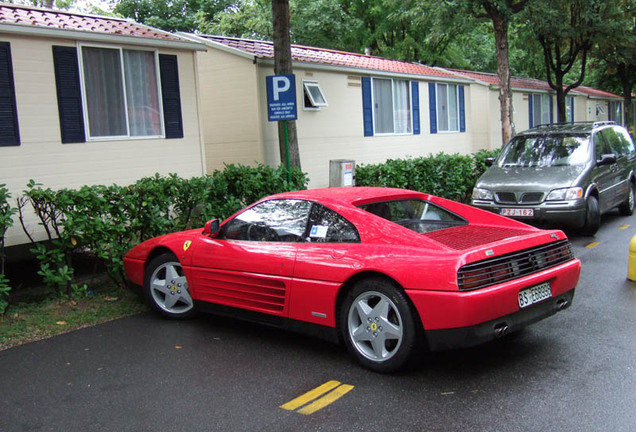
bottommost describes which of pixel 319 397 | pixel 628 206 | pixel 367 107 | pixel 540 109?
pixel 319 397

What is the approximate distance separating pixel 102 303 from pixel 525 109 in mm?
21333

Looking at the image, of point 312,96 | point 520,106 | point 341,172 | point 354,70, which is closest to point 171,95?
point 341,172

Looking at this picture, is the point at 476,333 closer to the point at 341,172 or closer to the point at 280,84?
the point at 280,84

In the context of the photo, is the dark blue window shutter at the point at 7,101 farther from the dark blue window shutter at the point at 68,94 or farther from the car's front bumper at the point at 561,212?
the car's front bumper at the point at 561,212

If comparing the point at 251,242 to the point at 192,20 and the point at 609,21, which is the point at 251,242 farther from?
the point at 192,20

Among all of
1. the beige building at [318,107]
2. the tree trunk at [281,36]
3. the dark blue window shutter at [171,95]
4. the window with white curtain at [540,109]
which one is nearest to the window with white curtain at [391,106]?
the beige building at [318,107]

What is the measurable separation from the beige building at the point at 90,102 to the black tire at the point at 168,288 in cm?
304

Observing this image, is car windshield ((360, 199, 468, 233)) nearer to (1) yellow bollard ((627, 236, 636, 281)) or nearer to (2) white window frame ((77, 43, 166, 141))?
(1) yellow bollard ((627, 236, 636, 281))

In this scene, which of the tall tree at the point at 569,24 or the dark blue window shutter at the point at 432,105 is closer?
the dark blue window shutter at the point at 432,105

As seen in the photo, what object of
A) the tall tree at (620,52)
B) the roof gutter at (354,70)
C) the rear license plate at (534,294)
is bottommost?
the rear license plate at (534,294)

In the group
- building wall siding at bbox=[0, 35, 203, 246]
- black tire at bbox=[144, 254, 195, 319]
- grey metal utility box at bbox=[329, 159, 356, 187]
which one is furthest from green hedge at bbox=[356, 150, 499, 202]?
black tire at bbox=[144, 254, 195, 319]

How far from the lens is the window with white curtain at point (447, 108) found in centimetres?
1877

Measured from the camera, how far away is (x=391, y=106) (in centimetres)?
1644

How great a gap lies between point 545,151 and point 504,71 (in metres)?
6.54
